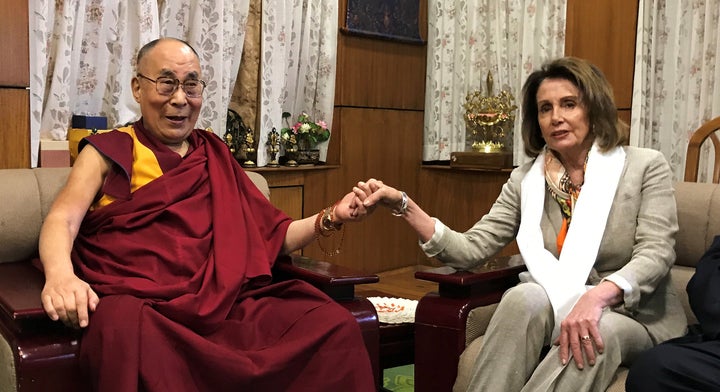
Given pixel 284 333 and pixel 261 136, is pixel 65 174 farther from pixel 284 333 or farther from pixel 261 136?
pixel 261 136

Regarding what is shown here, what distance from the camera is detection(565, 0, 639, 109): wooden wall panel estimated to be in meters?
4.05

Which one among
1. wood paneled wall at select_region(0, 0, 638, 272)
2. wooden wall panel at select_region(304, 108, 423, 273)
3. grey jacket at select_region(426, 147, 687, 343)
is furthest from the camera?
wooden wall panel at select_region(304, 108, 423, 273)

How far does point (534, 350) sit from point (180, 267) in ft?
3.09

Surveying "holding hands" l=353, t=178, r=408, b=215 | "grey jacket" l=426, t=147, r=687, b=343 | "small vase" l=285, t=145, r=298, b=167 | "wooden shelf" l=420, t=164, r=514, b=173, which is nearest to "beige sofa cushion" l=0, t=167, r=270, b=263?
"holding hands" l=353, t=178, r=408, b=215

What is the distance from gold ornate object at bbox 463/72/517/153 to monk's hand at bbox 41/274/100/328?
3.36m

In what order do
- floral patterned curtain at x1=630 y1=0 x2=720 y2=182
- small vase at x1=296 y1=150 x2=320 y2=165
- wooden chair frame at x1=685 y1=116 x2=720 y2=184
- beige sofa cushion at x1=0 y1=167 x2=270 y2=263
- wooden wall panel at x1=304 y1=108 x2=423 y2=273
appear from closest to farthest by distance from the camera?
beige sofa cushion at x1=0 y1=167 x2=270 y2=263
wooden chair frame at x1=685 y1=116 x2=720 y2=184
floral patterned curtain at x1=630 y1=0 x2=720 y2=182
small vase at x1=296 y1=150 x2=320 y2=165
wooden wall panel at x1=304 y1=108 x2=423 y2=273

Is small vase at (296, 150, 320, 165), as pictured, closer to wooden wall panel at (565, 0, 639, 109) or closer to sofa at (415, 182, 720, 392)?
wooden wall panel at (565, 0, 639, 109)

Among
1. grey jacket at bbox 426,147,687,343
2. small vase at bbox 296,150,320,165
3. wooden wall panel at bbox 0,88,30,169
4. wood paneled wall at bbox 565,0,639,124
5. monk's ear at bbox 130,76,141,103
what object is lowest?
grey jacket at bbox 426,147,687,343

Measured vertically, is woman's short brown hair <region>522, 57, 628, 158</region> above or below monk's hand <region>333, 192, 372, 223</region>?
above

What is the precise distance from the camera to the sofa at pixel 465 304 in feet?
6.52

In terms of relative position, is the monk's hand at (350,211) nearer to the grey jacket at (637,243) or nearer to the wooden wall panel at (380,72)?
the grey jacket at (637,243)

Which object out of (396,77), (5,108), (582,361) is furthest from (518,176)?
(396,77)

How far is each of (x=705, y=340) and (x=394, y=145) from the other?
314 cm

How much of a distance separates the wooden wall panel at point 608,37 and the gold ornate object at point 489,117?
55 cm
